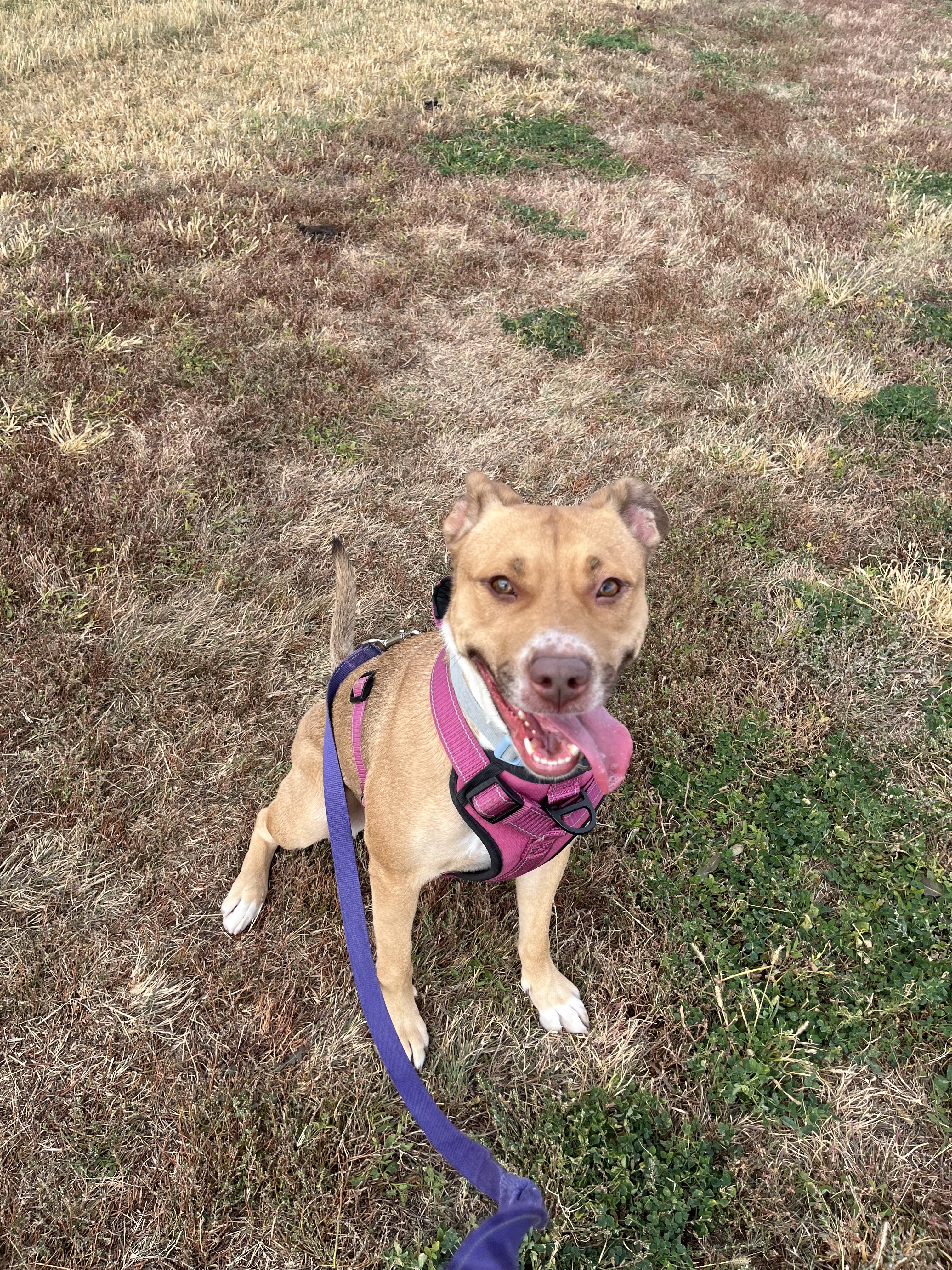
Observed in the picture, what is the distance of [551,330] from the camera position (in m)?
6.87

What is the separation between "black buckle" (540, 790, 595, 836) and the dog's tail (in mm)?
1523

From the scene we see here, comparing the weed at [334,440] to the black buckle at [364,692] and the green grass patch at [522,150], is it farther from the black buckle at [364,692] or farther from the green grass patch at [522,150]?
the green grass patch at [522,150]

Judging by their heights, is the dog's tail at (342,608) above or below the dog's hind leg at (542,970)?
above

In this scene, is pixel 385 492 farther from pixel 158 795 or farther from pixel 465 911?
pixel 465 911

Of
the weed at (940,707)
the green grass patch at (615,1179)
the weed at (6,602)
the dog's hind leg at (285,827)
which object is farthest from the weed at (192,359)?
the weed at (940,707)

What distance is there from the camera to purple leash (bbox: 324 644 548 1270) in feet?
5.19

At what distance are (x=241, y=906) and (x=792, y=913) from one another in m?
2.44

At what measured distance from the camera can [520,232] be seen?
8250mm

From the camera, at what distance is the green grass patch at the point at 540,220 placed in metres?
8.31

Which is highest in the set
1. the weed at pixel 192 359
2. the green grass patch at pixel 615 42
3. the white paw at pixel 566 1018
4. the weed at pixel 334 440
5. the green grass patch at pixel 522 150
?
the green grass patch at pixel 615 42

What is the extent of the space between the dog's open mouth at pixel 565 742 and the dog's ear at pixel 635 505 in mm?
947

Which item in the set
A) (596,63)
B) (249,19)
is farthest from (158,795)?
(249,19)

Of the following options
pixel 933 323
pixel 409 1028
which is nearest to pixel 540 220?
pixel 933 323

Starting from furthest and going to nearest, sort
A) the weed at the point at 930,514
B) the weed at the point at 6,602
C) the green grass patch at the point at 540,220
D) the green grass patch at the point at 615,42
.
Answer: the green grass patch at the point at 615,42, the green grass patch at the point at 540,220, the weed at the point at 930,514, the weed at the point at 6,602
